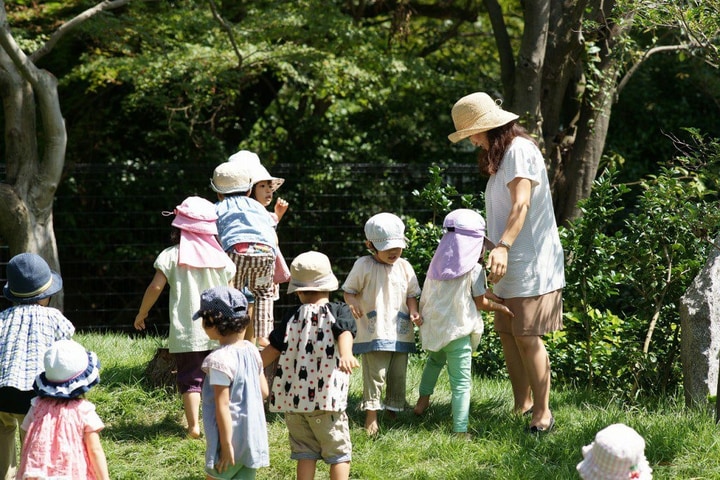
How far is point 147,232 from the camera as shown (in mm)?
10133

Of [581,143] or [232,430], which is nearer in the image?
[232,430]

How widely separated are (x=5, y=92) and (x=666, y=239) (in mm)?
5844

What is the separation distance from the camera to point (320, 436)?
4336 millimetres

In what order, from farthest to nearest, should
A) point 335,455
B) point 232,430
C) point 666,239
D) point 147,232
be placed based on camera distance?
point 147,232, point 666,239, point 335,455, point 232,430

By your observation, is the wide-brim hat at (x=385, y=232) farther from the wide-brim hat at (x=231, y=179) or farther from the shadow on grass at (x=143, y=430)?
the shadow on grass at (x=143, y=430)

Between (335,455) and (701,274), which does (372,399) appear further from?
(701,274)

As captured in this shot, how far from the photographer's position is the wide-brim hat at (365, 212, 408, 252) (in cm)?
517

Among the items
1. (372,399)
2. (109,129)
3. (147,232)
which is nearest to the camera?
(372,399)

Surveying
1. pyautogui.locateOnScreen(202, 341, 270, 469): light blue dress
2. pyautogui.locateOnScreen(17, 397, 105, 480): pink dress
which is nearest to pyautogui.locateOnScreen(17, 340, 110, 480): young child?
pyautogui.locateOnScreen(17, 397, 105, 480): pink dress

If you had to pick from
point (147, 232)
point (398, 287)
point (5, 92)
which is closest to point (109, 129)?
point (147, 232)

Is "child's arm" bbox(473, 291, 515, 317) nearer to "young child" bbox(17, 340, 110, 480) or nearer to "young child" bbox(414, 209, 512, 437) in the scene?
"young child" bbox(414, 209, 512, 437)

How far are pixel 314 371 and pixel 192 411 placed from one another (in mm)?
1209

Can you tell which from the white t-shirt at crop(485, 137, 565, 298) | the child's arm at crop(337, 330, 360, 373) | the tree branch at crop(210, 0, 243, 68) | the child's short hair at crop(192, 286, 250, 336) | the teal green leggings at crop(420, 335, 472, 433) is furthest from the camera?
the tree branch at crop(210, 0, 243, 68)

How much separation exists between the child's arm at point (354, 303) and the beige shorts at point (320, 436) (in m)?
0.98
